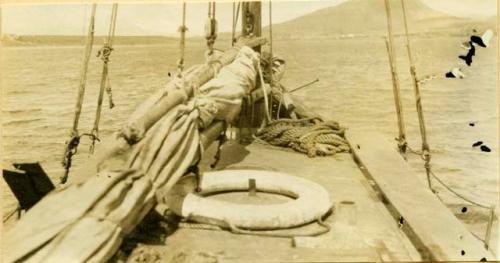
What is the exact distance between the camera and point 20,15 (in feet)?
8.36

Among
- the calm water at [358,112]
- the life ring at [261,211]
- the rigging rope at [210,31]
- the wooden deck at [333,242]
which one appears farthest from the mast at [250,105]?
the life ring at [261,211]

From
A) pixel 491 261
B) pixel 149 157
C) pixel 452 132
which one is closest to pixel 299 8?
pixel 149 157

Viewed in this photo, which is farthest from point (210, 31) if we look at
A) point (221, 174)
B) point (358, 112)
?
point (358, 112)

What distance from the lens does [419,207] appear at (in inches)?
106

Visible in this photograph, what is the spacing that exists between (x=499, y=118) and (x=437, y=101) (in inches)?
394

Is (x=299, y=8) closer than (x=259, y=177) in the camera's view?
No

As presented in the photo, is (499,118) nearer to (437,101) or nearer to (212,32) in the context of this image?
(212,32)

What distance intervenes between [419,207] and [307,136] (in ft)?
5.02

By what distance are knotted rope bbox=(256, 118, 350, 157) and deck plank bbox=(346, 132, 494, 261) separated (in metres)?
0.18

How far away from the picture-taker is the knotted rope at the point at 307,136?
4055 mm

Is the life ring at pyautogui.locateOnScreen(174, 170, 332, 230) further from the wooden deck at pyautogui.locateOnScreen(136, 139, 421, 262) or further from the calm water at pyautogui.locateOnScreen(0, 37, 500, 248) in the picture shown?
the calm water at pyautogui.locateOnScreen(0, 37, 500, 248)

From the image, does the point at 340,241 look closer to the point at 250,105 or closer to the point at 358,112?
the point at 250,105

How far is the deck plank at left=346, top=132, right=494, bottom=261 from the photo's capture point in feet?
7.26

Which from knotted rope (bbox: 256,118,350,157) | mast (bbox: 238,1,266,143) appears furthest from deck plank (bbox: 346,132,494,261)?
mast (bbox: 238,1,266,143)
